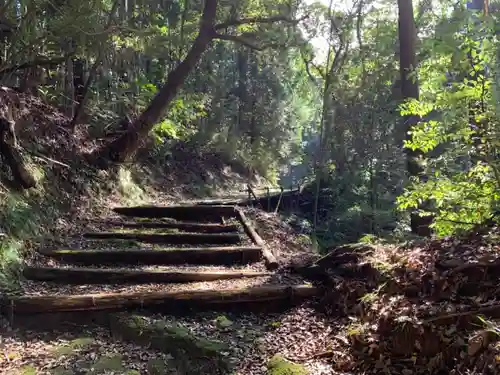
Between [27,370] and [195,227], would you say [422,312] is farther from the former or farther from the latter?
[195,227]

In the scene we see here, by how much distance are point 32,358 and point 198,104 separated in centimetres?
1243

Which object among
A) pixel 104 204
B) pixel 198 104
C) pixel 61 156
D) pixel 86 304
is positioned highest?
pixel 198 104

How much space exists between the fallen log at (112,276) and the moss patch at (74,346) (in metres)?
1.32

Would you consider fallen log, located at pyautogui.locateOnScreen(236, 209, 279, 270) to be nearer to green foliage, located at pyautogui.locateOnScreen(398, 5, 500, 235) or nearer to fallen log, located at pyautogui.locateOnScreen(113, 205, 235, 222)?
fallen log, located at pyautogui.locateOnScreen(113, 205, 235, 222)

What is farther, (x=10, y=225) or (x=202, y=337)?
(x=10, y=225)

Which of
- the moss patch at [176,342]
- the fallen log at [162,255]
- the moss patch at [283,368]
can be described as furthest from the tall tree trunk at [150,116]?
the moss patch at [283,368]

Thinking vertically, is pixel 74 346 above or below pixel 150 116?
below

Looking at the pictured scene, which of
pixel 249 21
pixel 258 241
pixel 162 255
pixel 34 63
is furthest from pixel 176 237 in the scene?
pixel 249 21

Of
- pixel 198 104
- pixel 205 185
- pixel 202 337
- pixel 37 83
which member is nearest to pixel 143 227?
pixel 37 83

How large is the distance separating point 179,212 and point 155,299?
13.7 feet

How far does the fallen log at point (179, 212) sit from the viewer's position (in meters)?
8.42

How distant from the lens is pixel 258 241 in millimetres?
6953

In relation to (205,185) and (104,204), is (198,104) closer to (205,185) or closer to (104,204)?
(205,185)

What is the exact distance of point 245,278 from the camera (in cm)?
545
